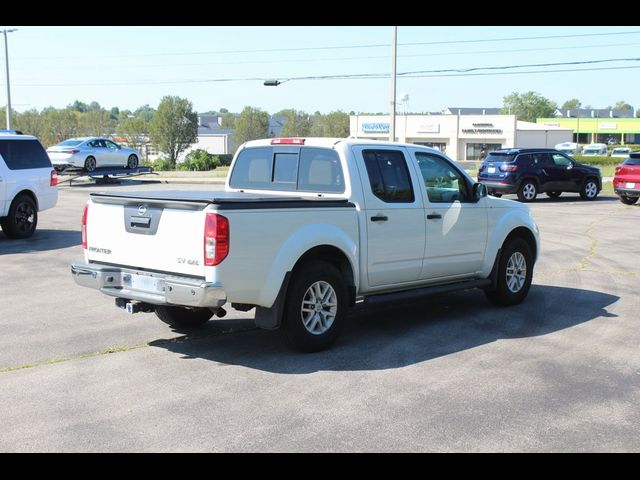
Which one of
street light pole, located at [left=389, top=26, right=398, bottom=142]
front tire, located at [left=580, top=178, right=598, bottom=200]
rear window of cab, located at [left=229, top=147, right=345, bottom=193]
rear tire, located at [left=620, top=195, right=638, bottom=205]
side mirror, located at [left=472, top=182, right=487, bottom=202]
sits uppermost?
street light pole, located at [left=389, top=26, right=398, bottom=142]

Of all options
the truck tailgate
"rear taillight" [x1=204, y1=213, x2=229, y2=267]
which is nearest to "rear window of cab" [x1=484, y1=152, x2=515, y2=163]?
the truck tailgate

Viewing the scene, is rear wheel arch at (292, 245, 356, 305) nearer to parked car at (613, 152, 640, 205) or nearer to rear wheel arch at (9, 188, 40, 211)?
rear wheel arch at (9, 188, 40, 211)

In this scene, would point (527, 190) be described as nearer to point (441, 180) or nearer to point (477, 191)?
point (477, 191)

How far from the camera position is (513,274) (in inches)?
377

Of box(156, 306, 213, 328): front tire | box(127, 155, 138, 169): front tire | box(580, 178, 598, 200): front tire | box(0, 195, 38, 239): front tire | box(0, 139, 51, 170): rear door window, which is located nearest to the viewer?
box(156, 306, 213, 328): front tire

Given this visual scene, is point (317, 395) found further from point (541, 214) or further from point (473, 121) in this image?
point (473, 121)

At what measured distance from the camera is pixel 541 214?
22.1m

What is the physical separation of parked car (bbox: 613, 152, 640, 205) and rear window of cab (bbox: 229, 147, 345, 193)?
62.1 ft

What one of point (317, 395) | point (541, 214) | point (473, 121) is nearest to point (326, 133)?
point (473, 121)

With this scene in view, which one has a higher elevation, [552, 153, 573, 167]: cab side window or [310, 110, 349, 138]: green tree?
[310, 110, 349, 138]: green tree

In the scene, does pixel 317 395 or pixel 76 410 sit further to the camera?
pixel 317 395

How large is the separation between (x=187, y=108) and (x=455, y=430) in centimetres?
9491

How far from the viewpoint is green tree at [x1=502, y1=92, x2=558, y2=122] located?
173125 mm
